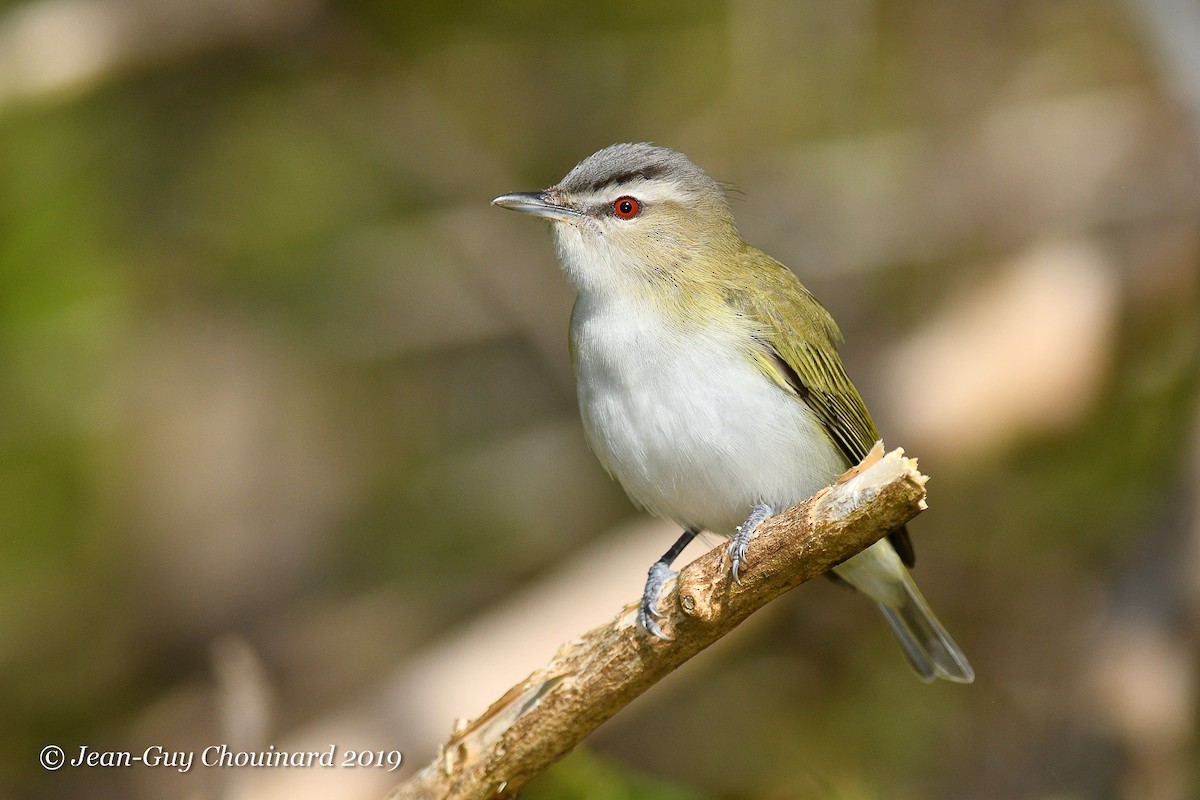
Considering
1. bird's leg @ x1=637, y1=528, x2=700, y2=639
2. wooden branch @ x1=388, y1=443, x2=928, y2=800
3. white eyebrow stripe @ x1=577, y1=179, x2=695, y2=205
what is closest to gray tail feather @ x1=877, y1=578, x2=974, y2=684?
bird's leg @ x1=637, y1=528, x2=700, y2=639

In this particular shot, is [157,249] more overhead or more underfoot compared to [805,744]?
more overhead

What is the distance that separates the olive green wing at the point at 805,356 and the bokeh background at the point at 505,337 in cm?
170

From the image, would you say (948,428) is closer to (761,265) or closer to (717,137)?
(761,265)

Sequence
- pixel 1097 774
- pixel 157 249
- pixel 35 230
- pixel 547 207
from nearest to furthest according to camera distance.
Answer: pixel 547 207 → pixel 1097 774 → pixel 35 230 → pixel 157 249

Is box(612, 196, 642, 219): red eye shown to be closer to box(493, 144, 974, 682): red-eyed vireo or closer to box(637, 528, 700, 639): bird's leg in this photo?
box(493, 144, 974, 682): red-eyed vireo

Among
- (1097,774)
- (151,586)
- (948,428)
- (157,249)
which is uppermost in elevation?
(157,249)

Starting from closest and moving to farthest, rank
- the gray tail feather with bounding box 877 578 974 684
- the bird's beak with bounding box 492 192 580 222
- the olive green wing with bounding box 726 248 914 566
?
the olive green wing with bounding box 726 248 914 566 → the bird's beak with bounding box 492 192 580 222 → the gray tail feather with bounding box 877 578 974 684

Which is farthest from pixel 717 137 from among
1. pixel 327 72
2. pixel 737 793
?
pixel 737 793

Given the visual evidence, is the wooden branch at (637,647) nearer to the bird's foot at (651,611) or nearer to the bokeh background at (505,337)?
the bird's foot at (651,611)

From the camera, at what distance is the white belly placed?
3.92m

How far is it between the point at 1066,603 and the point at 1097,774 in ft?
4.53

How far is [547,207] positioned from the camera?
4441 mm

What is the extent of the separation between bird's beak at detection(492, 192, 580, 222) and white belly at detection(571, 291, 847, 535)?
1.32ft

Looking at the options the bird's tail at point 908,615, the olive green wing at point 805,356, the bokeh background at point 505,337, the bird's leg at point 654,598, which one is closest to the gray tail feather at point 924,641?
the bird's tail at point 908,615
